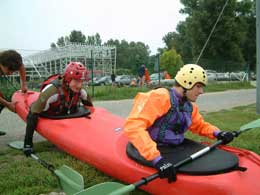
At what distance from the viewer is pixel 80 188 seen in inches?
122

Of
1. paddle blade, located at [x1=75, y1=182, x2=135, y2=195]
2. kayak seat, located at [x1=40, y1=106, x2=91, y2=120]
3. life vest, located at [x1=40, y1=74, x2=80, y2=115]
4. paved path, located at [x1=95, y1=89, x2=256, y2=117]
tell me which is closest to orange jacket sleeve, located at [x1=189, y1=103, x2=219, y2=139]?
paddle blade, located at [x1=75, y1=182, x2=135, y2=195]

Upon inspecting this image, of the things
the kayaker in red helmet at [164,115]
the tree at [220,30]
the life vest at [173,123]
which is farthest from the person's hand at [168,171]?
the tree at [220,30]

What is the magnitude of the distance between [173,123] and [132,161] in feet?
1.66

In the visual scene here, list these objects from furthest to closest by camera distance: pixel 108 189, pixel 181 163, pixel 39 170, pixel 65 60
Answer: pixel 65 60
pixel 39 170
pixel 181 163
pixel 108 189

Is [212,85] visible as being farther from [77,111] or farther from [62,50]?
[77,111]

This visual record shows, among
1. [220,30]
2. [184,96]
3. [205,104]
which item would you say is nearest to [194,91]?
[184,96]

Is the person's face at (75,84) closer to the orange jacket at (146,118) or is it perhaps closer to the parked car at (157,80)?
the orange jacket at (146,118)

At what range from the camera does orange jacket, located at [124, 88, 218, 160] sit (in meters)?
2.96

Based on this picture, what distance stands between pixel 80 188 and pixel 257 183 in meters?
1.42

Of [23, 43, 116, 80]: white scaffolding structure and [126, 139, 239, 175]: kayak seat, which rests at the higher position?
[23, 43, 116, 80]: white scaffolding structure

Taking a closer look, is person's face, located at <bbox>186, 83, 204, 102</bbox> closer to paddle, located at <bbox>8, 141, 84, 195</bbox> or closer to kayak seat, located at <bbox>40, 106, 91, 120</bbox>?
paddle, located at <bbox>8, 141, 84, 195</bbox>

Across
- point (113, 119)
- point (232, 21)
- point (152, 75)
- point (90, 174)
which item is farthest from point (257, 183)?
point (232, 21)

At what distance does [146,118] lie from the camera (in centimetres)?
311

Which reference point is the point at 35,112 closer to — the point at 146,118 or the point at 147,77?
the point at 146,118
